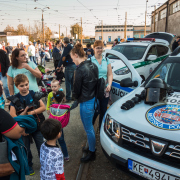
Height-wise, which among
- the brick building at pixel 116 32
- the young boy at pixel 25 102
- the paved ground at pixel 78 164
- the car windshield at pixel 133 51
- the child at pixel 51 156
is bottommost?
the paved ground at pixel 78 164

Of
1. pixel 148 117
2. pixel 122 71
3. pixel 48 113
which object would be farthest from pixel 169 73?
pixel 122 71

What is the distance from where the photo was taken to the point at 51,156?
1967mm

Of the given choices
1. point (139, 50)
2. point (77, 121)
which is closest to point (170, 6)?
point (139, 50)

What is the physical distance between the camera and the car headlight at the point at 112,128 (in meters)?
2.49

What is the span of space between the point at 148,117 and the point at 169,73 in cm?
141

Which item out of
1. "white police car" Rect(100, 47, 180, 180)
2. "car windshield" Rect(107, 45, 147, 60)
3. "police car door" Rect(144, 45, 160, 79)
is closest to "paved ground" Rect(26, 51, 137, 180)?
"white police car" Rect(100, 47, 180, 180)

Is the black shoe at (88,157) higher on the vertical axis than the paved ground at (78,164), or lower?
higher

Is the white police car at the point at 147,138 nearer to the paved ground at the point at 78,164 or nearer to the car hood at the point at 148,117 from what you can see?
the car hood at the point at 148,117

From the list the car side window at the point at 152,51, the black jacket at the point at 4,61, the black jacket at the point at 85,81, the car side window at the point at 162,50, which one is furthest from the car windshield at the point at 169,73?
the car side window at the point at 162,50

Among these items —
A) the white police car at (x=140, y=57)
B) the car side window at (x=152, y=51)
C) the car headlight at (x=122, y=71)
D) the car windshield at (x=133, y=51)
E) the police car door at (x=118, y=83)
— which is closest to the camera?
the police car door at (x=118, y=83)

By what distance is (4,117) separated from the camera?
1547 mm

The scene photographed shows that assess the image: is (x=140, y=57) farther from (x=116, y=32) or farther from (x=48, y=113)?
(x=116, y=32)

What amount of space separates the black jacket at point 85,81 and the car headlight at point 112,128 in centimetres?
45

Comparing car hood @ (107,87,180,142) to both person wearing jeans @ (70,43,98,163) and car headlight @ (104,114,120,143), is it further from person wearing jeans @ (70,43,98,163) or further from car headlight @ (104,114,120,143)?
person wearing jeans @ (70,43,98,163)
